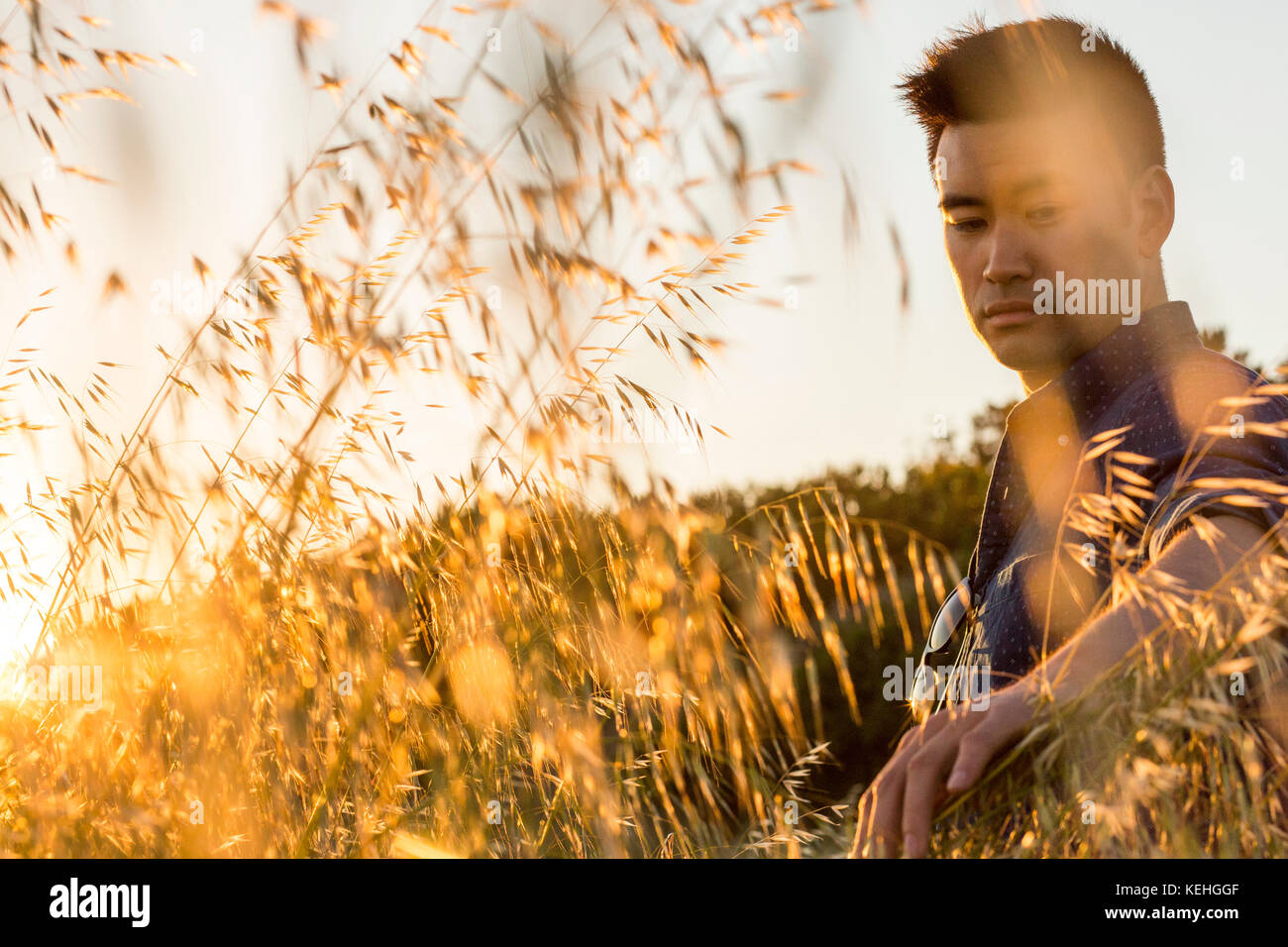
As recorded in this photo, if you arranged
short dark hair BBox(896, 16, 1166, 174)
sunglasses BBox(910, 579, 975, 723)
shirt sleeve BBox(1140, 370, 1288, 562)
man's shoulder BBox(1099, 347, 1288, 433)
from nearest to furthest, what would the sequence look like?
shirt sleeve BBox(1140, 370, 1288, 562) → man's shoulder BBox(1099, 347, 1288, 433) → sunglasses BBox(910, 579, 975, 723) → short dark hair BBox(896, 16, 1166, 174)

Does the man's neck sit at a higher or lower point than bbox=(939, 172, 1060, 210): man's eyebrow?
lower

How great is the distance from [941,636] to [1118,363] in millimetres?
357

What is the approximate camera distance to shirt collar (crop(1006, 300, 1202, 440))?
1.04 m

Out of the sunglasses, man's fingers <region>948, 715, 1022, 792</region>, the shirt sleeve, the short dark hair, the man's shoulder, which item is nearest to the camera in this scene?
man's fingers <region>948, 715, 1022, 792</region>

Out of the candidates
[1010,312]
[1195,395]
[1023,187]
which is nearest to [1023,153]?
[1023,187]

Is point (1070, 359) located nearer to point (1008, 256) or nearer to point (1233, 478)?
point (1008, 256)

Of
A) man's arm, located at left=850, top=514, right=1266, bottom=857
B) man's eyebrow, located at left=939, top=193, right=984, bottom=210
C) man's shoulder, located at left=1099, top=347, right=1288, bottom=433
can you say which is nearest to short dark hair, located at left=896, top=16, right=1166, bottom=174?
man's eyebrow, located at left=939, top=193, right=984, bottom=210

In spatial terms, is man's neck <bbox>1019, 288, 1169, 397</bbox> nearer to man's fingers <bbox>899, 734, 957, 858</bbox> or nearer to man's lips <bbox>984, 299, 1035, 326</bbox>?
man's lips <bbox>984, 299, 1035, 326</bbox>

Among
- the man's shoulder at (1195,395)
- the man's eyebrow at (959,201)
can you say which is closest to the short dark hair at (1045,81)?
the man's eyebrow at (959,201)

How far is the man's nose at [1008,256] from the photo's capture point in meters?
1.06

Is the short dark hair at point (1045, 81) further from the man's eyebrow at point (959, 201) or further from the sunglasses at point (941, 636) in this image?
the sunglasses at point (941, 636)

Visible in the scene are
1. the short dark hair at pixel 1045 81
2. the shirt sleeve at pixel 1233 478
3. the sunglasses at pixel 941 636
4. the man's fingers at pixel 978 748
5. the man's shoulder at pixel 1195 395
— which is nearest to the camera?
the man's fingers at pixel 978 748

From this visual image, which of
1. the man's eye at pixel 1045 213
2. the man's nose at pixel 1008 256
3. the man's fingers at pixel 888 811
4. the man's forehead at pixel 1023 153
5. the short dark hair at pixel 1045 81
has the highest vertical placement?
the short dark hair at pixel 1045 81

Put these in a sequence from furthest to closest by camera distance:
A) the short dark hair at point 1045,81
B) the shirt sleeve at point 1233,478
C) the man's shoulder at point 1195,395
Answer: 1. the short dark hair at point 1045,81
2. the man's shoulder at point 1195,395
3. the shirt sleeve at point 1233,478
